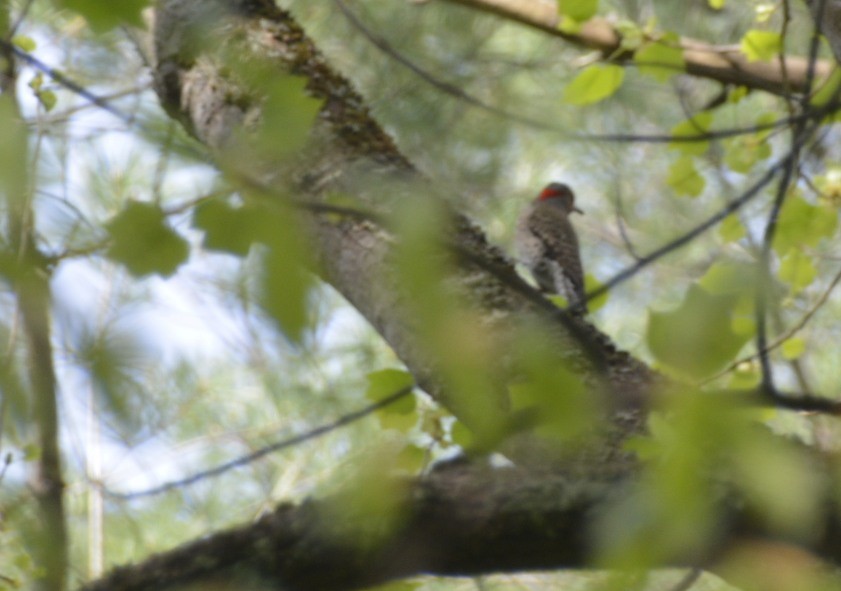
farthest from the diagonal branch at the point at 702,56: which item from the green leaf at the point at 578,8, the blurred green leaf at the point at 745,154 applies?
the green leaf at the point at 578,8

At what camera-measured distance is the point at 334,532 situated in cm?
94

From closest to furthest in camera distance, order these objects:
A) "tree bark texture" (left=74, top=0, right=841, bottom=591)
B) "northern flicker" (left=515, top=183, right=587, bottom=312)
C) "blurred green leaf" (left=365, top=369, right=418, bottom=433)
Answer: "tree bark texture" (left=74, top=0, right=841, bottom=591) → "blurred green leaf" (left=365, top=369, right=418, bottom=433) → "northern flicker" (left=515, top=183, right=587, bottom=312)

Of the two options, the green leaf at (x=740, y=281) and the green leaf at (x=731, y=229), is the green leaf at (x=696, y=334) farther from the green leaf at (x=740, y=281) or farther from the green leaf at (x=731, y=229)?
the green leaf at (x=731, y=229)

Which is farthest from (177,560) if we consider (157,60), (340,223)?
(157,60)

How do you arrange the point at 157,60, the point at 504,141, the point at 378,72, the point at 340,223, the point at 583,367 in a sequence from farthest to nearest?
the point at 504,141 < the point at 378,72 < the point at 157,60 < the point at 340,223 < the point at 583,367

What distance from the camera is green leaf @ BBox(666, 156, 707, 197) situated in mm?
2512

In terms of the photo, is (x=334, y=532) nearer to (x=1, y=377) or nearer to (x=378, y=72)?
(x=1, y=377)

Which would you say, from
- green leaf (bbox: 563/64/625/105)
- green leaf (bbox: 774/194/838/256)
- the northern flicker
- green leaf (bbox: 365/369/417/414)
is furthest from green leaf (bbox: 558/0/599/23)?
the northern flicker

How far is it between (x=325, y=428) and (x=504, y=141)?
3635 mm

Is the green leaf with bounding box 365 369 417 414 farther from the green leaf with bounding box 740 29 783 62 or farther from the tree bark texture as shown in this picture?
the green leaf with bounding box 740 29 783 62

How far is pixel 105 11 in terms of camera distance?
680 millimetres

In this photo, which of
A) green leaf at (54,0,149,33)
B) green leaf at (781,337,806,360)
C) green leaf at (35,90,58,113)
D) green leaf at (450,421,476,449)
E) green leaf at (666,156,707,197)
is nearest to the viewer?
green leaf at (54,0,149,33)

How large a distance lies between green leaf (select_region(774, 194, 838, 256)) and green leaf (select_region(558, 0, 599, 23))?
793 millimetres

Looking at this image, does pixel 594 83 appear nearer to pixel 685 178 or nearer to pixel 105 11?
pixel 685 178
